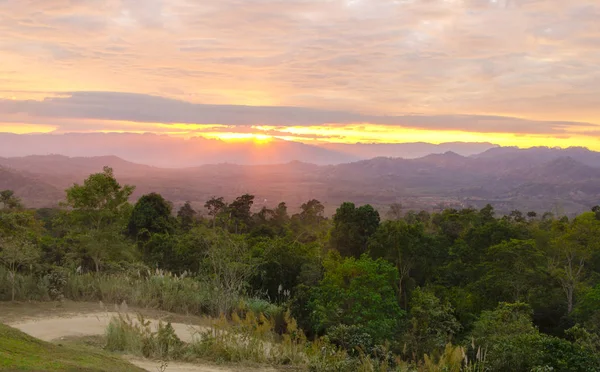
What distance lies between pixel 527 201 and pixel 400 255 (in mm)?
159557

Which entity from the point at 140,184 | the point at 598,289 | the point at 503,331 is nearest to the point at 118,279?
the point at 503,331

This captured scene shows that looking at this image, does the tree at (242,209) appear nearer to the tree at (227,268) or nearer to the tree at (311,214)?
the tree at (311,214)

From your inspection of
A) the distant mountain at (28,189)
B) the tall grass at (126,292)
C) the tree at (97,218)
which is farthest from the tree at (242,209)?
the distant mountain at (28,189)

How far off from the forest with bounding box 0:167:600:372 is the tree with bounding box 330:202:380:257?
5 cm

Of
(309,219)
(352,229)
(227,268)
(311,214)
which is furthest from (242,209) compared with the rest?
(227,268)

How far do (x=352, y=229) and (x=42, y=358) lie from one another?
62.2ft

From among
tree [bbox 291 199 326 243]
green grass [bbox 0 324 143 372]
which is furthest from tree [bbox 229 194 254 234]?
green grass [bbox 0 324 143 372]

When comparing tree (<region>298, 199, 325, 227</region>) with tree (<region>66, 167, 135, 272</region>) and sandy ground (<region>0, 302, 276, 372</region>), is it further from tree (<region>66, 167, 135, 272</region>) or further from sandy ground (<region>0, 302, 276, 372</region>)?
sandy ground (<region>0, 302, 276, 372</region>)

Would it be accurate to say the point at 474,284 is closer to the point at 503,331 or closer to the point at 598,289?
the point at 598,289

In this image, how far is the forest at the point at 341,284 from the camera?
919cm

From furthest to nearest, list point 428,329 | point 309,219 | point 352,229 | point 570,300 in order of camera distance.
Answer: point 309,219, point 352,229, point 570,300, point 428,329

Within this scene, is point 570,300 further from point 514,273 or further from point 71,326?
point 71,326

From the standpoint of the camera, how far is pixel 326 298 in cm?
1527

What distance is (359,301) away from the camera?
14742mm
